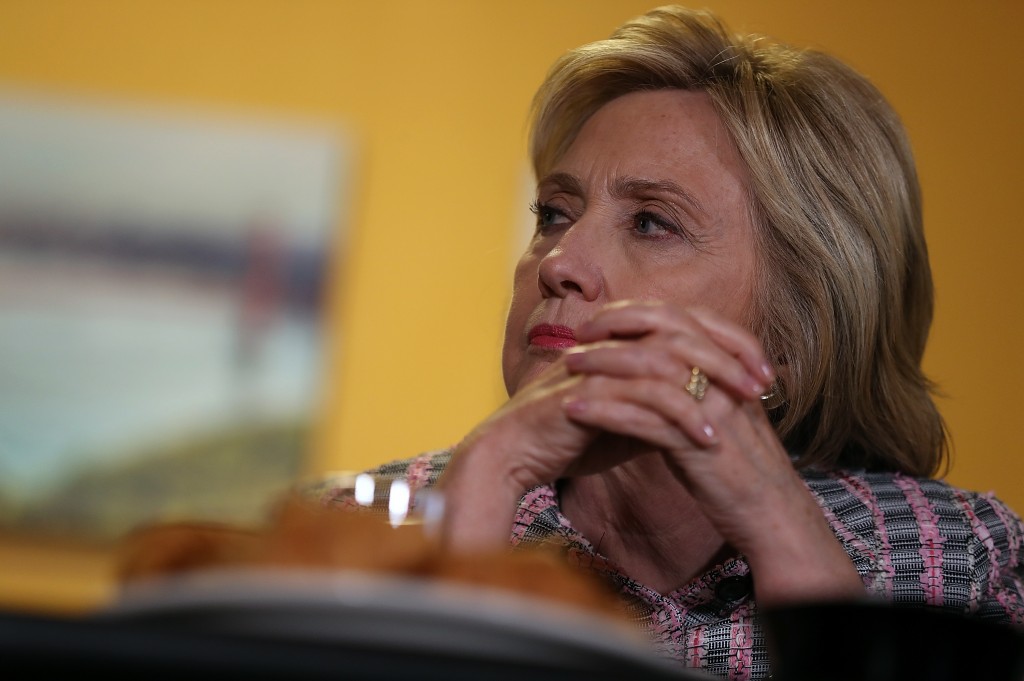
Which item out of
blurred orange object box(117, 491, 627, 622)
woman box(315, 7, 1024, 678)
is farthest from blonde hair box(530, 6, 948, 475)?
blurred orange object box(117, 491, 627, 622)

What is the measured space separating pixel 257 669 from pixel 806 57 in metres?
1.43

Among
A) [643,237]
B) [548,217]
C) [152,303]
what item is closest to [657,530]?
[643,237]

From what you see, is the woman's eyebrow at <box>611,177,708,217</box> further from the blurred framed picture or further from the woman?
the blurred framed picture

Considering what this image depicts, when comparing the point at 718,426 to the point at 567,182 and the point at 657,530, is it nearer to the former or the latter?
the point at 657,530

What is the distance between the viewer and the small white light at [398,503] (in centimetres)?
54

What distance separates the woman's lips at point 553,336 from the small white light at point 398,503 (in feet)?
2.53

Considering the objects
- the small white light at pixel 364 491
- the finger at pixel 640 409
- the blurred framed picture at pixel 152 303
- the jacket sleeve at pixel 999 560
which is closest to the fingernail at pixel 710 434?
the finger at pixel 640 409

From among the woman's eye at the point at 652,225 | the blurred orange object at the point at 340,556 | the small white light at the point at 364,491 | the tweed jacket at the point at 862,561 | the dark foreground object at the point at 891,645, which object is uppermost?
the woman's eye at the point at 652,225

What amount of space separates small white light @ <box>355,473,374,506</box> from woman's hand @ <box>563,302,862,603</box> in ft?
1.42

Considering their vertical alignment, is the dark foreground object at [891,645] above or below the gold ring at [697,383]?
below

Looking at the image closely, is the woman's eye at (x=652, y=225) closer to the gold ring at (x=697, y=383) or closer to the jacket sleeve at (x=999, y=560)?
the gold ring at (x=697, y=383)

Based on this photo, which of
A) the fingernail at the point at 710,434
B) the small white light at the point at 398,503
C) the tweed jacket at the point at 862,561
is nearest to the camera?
the small white light at the point at 398,503

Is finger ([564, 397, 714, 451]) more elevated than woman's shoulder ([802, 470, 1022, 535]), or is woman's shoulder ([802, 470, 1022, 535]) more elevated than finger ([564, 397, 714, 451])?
woman's shoulder ([802, 470, 1022, 535])

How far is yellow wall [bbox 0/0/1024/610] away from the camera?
2.98m
